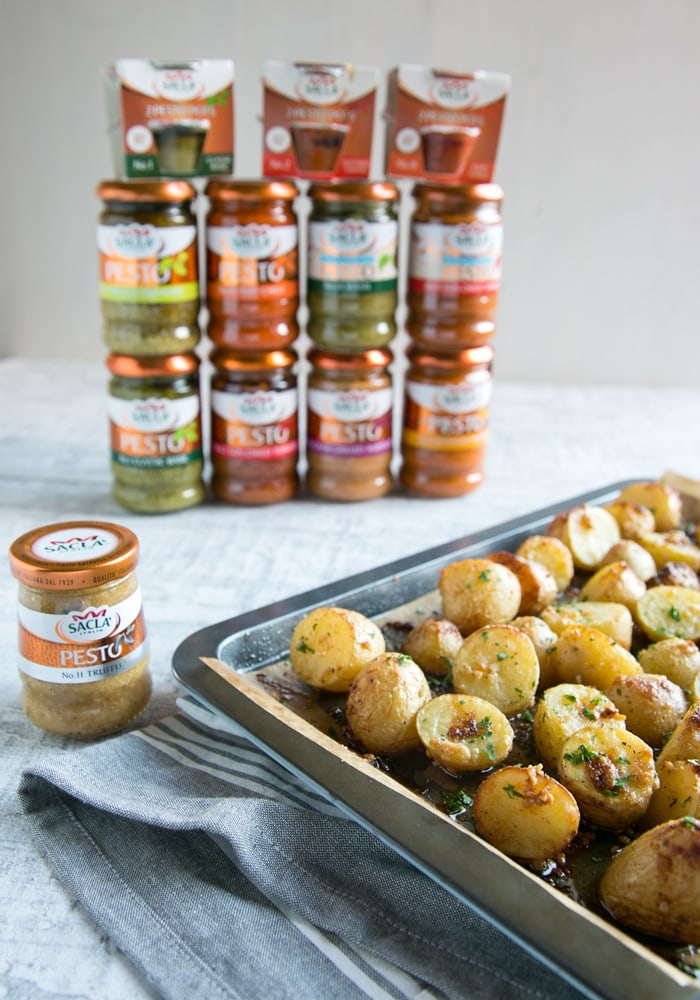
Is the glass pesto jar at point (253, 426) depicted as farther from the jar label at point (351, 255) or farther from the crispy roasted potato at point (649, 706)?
the crispy roasted potato at point (649, 706)

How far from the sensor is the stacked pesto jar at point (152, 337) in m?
1.60

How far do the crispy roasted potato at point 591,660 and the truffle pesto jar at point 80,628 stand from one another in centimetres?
46

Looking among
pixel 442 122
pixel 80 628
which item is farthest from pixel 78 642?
pixel 442 122

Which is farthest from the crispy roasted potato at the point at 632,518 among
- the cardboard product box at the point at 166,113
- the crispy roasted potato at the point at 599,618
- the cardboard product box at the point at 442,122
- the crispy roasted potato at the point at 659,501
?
the cardboard product box at the point at 166,113

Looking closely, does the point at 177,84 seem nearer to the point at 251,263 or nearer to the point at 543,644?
the point at 251,263

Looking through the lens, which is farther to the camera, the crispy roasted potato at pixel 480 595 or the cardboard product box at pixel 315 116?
the cardboard product box at pixel 315 116

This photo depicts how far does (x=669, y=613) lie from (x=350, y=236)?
848 millimetres

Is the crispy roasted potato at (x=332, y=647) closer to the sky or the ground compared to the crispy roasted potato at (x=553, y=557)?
closer to the sky

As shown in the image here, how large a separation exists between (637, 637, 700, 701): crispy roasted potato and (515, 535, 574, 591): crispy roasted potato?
24 cm

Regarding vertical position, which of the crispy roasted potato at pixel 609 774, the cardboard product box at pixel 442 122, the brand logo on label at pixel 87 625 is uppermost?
the cardboard product box at pixel 442 122

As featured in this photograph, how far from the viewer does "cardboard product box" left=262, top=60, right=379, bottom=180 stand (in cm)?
166

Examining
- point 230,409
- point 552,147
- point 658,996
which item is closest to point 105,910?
point 658,996

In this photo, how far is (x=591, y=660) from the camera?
1057mm

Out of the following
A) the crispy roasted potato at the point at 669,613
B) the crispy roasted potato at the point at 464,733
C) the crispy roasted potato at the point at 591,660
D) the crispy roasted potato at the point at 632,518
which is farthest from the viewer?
the crispy roasted potato at the point at 632,518
